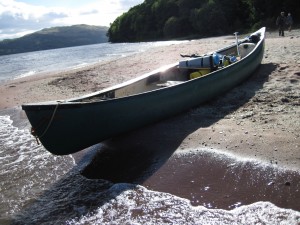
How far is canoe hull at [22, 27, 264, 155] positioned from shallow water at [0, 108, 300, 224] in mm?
618

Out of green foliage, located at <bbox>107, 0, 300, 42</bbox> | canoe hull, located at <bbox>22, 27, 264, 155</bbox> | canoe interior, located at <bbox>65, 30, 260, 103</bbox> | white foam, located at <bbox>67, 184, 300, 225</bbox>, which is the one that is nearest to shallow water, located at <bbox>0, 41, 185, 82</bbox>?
green foliage, located at <bbox>107, 0, 300, 42</bbox>

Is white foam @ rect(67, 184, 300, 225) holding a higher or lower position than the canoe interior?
lower

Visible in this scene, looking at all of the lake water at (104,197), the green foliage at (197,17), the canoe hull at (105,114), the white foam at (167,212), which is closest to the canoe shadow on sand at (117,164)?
the lake water at (104,197)

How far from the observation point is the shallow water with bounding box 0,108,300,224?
4840 mm

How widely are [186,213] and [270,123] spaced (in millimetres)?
3404

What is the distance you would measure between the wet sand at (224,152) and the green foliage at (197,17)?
108 feet

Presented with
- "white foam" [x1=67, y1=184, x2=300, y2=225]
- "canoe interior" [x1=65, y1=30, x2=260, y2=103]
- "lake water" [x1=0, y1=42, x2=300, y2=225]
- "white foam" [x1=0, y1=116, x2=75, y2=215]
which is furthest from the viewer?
"canoe interior" [x1=65, y1=30, x2=260, y2=103]

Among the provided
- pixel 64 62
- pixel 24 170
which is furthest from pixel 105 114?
pixel 64 62

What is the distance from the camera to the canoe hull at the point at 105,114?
6.19 meters

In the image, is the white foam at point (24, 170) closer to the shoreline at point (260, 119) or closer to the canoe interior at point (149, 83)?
the canoe interior at point (149, 83)

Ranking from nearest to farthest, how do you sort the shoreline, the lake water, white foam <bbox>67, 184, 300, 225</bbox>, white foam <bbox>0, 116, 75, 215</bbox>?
white foam <bbox>67, 184, 300, 225</bbox> < the lake water < white foam <bbox>0, 116, 75, 215</bbox> < the shoreline

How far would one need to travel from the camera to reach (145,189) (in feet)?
18.9

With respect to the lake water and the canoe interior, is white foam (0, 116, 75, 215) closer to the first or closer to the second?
the lake water

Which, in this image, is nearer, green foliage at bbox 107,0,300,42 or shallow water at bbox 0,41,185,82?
shallow water at bbox 0,41,185,82
